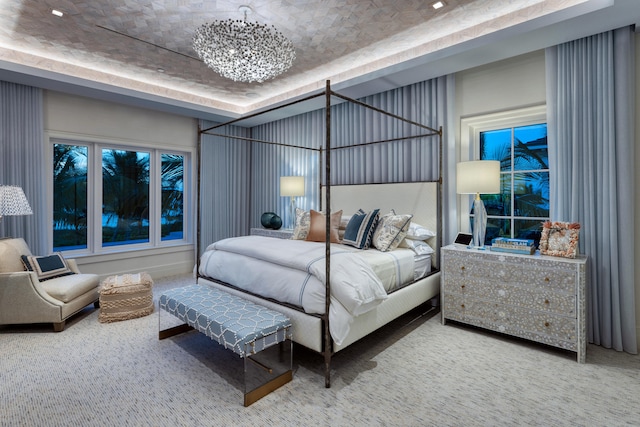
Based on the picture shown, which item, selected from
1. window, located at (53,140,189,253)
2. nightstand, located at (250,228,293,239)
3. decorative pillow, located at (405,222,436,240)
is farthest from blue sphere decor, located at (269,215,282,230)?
decorative pillow, located at (405,222,436,240)

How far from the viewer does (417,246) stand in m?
3.44

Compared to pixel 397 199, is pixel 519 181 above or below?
above

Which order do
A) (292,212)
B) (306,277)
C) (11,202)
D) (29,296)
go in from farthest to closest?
(292,212) < (11,202) < (29,296) < (306,277)

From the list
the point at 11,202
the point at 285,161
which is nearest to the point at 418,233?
the point at 285,161

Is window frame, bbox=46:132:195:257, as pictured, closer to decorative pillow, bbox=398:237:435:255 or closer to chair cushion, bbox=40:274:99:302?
chair cushion, bbox=40:274:99:302

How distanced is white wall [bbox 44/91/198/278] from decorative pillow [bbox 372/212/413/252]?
3488 millimetres

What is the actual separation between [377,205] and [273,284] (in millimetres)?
1969

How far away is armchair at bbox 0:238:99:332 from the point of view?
2936mm

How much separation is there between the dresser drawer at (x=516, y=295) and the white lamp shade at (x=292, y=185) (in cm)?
256

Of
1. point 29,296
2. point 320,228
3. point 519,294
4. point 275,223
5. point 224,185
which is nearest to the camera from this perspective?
point 519,294

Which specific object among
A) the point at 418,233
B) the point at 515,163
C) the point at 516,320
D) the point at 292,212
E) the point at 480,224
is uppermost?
the point at 515,163

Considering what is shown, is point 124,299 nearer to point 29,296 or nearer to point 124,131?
point 29,296

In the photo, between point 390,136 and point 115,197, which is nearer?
point 390,136

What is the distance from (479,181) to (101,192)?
481cm
